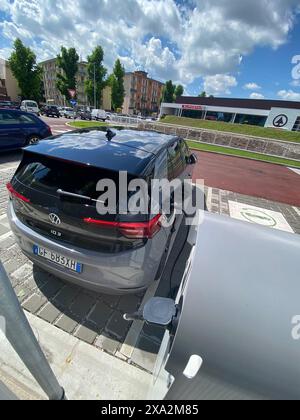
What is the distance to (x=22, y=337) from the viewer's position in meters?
1.17

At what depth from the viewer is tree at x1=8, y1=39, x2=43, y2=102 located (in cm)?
3444

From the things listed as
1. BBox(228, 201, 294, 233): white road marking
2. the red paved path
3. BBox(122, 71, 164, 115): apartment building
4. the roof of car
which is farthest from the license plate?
BBox(122, 71, 164, 115): apartment building

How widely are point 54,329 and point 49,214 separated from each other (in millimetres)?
1132

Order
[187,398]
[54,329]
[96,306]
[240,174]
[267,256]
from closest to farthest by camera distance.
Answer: [187,398]
[267,256]
[54,329]
[96,306]
[240,174]

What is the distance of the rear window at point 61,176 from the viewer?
1.84 metres

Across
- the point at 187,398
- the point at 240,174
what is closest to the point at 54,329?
the point at 187,398

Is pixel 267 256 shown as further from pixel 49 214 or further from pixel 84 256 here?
pixel 49 214

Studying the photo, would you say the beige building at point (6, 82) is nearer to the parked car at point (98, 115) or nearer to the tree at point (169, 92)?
the parked car at point (98, 115)

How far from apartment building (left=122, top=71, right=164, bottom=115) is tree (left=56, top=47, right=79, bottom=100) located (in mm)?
28206

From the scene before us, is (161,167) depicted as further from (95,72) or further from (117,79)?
(117,79)

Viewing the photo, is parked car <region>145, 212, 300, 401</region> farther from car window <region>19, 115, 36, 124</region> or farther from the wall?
the wall

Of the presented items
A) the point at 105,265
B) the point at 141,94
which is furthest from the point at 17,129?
the point at 141,94

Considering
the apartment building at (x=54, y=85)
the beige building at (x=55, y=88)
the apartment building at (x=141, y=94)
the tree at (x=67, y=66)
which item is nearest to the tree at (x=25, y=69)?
the tree at (x=67, y=66)
